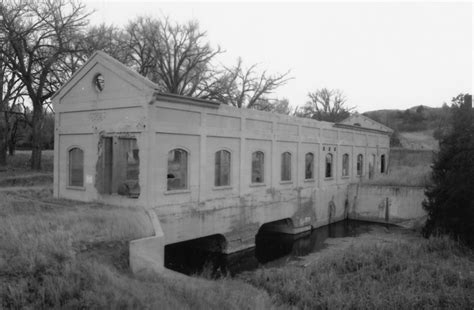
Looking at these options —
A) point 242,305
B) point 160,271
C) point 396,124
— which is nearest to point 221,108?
point 160,271

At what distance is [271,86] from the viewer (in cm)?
4138

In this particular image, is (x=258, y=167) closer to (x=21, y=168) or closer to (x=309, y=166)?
(x=309, y=166)

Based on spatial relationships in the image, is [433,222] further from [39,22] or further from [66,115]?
[39,22]

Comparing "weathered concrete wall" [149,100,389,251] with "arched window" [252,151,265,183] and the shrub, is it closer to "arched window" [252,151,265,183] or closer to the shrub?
"arched window" [252,151,265,183]

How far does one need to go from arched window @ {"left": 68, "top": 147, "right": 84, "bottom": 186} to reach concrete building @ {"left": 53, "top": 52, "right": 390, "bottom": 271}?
0.14 feet

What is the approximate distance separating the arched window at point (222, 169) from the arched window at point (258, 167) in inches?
92.2

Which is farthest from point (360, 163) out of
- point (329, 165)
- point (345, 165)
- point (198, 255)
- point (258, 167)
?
point (198, 255)

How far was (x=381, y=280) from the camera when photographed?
11.3 meters

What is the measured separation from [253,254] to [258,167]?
14.1 ft

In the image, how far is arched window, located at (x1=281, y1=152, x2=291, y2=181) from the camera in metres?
→ 21.5

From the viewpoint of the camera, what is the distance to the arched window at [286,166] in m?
21.5

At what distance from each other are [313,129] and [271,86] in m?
18.3

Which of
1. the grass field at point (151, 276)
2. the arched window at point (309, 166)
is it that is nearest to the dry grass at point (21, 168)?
the grass field at point (151, 276)

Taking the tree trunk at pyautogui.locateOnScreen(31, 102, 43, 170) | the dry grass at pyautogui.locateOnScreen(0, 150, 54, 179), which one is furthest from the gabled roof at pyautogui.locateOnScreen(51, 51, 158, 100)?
the tree trunk at pyautogui.locateOnScreen(31, 102, 43, 170)
